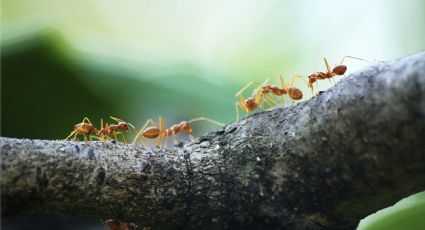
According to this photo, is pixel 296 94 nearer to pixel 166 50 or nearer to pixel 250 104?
pixel 250 104

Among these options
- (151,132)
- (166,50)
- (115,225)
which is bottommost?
(115,225)

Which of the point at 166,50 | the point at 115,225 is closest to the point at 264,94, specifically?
the point at 115,225

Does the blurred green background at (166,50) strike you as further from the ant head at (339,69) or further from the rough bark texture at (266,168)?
the rough bark texture at (266,168)

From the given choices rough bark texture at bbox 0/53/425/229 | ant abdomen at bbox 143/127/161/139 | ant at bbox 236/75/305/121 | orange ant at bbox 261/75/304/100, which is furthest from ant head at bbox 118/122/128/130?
rough bark texture at bbox 0/53/425/229

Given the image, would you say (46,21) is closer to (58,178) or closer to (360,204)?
(58,178)

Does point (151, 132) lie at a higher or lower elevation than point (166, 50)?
lower

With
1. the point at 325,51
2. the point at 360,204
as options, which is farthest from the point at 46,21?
the point at 360,204
